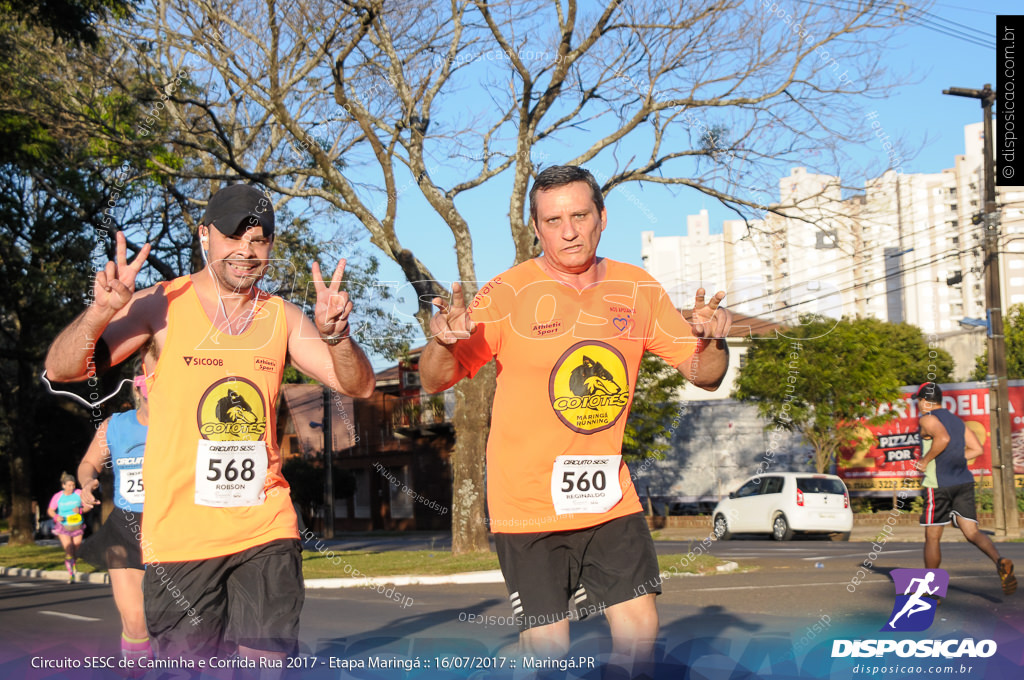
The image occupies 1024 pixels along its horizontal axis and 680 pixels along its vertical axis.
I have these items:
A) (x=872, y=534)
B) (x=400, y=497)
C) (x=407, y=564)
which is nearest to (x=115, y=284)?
(x=407, y=564)

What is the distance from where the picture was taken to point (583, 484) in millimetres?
3684

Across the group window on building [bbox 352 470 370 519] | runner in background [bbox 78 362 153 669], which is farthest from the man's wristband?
window on building [bbox 352 470 370 519]

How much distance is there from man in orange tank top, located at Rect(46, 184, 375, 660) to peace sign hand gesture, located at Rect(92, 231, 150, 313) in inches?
9.8

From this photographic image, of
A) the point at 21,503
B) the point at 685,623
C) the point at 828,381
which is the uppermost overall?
the point at 828,381

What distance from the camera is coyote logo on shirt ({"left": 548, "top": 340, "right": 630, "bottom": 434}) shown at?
12.0ft

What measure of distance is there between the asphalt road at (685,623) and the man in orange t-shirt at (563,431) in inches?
11.0

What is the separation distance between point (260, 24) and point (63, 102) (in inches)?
159

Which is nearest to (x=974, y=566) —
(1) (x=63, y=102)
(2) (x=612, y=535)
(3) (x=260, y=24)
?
(2) (x=612, y=535)

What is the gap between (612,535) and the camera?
375 cm

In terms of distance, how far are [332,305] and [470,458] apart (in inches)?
511

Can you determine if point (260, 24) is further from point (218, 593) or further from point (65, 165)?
point (218, 593)

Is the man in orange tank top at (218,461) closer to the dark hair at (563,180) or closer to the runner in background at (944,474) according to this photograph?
the dark hair at (563,180)

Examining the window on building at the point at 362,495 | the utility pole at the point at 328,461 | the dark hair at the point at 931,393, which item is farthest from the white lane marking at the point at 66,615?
the window on building at the point at 362,495

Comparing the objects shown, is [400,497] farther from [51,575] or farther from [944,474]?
[944,474]
